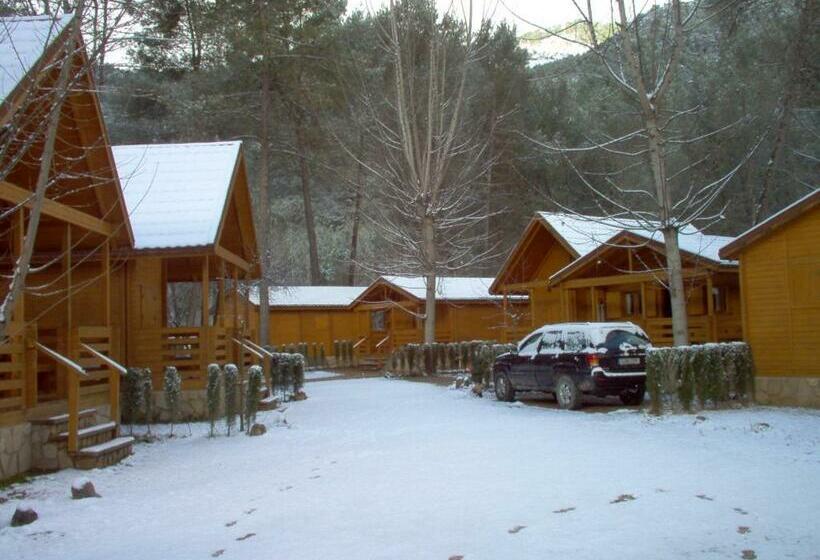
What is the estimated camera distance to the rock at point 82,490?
31.3 ft

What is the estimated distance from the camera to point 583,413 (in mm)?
15711

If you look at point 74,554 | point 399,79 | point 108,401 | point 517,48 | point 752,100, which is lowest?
point 74,554

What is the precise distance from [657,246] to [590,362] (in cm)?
662

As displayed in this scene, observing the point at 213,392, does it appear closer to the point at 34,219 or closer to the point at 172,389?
the point at 172,389

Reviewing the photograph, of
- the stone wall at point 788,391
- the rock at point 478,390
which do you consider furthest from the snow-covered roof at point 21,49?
the rock at point 478,390

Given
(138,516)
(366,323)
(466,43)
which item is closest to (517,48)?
(466,43)

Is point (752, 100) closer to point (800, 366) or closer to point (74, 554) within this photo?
point (800, 366)

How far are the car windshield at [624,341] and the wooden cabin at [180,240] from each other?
7578 millimetres

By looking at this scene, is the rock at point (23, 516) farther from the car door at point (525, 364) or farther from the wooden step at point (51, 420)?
the car door at point (525, 364)

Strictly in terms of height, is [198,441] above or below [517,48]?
below

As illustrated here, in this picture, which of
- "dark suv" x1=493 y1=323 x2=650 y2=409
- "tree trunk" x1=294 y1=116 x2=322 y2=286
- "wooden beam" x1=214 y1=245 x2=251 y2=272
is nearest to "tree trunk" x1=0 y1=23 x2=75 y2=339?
"wooden beam" x1=214 y1=245 x2=251 y2=272

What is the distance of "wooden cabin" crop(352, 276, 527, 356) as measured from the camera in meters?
36.0

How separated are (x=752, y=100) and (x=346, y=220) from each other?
97.2 feet

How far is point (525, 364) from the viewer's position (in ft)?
58.4
